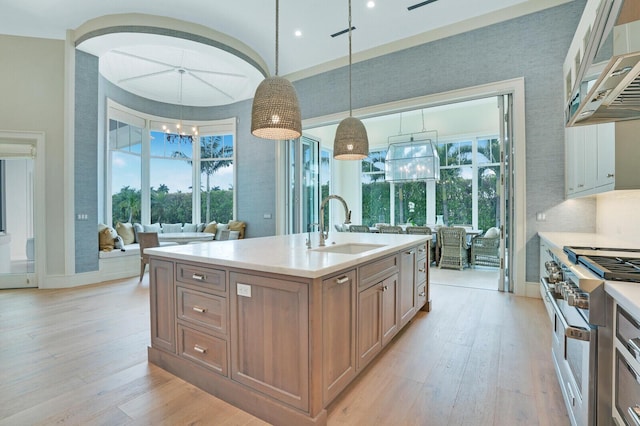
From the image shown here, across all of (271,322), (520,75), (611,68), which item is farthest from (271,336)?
(520,75)

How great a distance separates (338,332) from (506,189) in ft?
11.8

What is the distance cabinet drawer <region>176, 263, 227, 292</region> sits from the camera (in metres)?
1.82

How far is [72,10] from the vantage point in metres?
4.19

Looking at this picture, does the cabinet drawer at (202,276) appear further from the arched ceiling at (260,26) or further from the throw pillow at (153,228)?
the throw pillow at (153,228)

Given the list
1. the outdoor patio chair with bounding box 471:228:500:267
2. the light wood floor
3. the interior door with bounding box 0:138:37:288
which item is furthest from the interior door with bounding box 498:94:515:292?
the interior door with bounding box 0:138:37:288

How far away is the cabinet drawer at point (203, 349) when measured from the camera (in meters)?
1.83

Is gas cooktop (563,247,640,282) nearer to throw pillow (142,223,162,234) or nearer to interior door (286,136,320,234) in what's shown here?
interior door (286,136,320,234)

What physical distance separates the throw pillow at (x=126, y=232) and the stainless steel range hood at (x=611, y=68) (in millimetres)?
6973

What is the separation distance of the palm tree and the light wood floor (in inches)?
190

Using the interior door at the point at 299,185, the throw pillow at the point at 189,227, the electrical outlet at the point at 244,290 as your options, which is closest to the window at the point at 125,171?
the throw pillow at the point at 189,227

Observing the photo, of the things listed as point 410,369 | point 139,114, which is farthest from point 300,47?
point 410,369

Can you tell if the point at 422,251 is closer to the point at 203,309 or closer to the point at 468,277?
the point at 203,309

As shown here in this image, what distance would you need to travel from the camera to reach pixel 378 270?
2.14 meters

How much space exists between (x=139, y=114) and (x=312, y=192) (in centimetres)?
432
